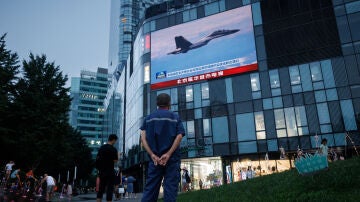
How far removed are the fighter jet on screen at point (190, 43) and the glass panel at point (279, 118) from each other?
40.3 feet

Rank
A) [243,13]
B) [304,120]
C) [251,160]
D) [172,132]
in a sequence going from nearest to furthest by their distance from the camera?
[172,132] → [304,120] → [251,160] → [243,13]

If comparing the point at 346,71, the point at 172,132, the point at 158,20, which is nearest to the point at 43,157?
the point at 158,20

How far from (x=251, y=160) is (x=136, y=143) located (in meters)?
18.2

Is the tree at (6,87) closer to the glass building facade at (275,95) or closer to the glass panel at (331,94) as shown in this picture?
the glass building facade at (275,95)

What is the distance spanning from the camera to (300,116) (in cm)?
3142

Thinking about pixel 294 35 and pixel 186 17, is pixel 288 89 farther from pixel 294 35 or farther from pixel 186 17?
pixel 186 17

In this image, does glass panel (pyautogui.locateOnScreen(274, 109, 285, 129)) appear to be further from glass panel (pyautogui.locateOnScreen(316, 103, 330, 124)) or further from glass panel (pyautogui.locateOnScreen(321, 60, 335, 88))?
glass panel (pyautogui.locateOnScreen(321, 60, 335, 88))

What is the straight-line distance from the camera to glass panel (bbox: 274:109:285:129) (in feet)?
105

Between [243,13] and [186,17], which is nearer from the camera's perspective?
[243,13]

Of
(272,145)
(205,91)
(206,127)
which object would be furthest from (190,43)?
(272,145)

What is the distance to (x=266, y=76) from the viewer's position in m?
34.5

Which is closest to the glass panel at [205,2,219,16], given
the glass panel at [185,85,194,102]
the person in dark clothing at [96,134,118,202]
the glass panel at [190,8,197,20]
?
the glass panel at [190,8,197,20]

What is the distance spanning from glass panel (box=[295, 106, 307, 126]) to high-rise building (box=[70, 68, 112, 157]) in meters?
117

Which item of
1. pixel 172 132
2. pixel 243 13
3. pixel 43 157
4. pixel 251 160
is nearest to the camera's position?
pixel 172 132
